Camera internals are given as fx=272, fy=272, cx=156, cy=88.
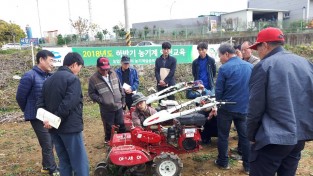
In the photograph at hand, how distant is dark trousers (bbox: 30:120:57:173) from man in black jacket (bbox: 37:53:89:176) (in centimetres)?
82

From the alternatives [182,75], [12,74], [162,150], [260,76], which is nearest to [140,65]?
[182,75]

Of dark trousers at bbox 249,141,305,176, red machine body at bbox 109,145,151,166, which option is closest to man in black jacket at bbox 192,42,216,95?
red machine body at bbox 109,145,151,166

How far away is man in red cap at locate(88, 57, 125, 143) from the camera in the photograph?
493cm

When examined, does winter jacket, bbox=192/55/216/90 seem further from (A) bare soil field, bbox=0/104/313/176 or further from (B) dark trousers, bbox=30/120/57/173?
(B) dark trousers, bbox=30/120/57/173

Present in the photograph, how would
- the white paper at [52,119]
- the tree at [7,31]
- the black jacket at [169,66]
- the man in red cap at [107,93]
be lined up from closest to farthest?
the white paper at [52,119]
the man in red cap at [107,93]
the black jacket at [169,66]
the tree at [7,31]

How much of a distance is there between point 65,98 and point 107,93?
69.8 inches

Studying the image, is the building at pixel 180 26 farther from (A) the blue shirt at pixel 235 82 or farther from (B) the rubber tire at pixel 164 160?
(B) the rubber tire at pixel 164 160

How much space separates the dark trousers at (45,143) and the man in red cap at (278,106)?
10.0 ft

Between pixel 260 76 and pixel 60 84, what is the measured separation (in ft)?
7.23

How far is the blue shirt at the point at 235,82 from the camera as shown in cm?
405

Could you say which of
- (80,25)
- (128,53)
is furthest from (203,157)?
(80,25)

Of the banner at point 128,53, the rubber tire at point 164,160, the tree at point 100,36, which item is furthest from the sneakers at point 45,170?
the tree at point 100,36

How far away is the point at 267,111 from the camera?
2.45m

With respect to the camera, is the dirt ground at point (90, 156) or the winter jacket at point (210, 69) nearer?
the dirt ground at point (90, 156)
